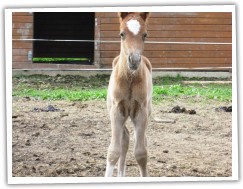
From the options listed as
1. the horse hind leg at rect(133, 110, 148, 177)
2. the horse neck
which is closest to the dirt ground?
the horse hind leg at rect(133, 110, 148, 177)

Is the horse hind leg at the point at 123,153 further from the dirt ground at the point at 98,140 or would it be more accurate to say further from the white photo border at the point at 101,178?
the white photo border at the point at 101,178

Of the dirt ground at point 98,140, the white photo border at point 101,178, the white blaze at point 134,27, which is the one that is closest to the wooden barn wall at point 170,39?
the dirt ground at point 98,140

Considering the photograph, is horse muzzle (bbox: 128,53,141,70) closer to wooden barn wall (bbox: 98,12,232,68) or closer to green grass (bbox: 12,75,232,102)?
green grass (bbox: 12,75,232,102)

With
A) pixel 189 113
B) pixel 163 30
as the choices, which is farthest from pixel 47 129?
pixel 163 30

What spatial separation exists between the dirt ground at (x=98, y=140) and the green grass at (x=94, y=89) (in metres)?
0.08

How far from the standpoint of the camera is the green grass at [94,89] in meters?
5.76

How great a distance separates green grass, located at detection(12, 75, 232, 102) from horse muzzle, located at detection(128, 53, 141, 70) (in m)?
2.08

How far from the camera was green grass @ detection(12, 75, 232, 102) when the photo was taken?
18.9 ft

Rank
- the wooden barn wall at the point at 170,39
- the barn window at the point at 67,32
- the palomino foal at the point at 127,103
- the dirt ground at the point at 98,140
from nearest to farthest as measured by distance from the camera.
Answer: the palomino foal at the point at 127,103 → the dirt ground at the point at 98,140 → the wooden barn wall at the point at 170,39 → the barn window at the point at 67,32

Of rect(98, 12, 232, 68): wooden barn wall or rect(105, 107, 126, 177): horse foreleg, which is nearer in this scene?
rect(105, 107, 126, 177): horse foreleg

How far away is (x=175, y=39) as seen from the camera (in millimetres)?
7184

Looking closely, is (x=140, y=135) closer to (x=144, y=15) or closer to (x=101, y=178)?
(x=101, y=178)

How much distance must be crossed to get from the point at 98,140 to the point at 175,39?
2649 mm
